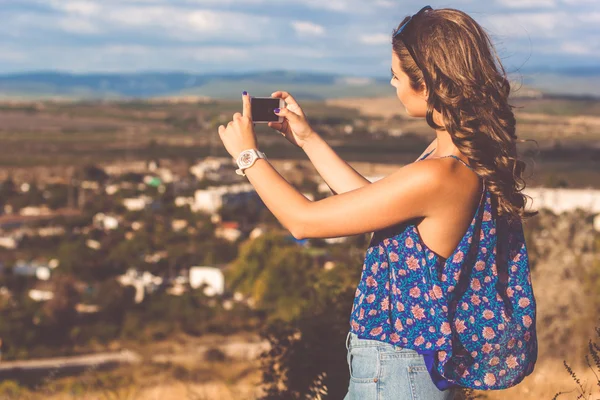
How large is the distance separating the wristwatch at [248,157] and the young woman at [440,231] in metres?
0.04

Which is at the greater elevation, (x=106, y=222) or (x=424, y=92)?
(x=424, y=92)

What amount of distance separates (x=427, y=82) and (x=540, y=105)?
5856cm

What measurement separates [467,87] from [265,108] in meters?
0.58

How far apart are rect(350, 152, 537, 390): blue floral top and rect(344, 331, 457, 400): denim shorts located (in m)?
0.02

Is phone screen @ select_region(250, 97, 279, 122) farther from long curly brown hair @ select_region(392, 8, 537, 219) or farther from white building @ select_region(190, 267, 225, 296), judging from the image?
white building @ select_region(190, 267, 225, 296)

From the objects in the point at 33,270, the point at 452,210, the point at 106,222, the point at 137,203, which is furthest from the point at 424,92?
the point at 137,203

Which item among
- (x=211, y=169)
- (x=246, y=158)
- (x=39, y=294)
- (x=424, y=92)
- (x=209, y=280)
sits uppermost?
(x=424, y=92)

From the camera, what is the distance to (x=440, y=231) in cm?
167

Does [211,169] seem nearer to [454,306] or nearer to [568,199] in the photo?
[568,199]

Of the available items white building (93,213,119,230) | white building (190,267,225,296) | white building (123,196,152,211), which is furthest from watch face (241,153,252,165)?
white building (123,196,152,211)

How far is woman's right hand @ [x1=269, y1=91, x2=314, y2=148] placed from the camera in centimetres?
209

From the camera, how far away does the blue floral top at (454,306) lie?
168 cm

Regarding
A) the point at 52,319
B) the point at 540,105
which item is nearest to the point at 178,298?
the point at 52,319

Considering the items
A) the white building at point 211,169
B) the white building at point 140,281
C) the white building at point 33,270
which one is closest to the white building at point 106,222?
the white building at point 33,270
